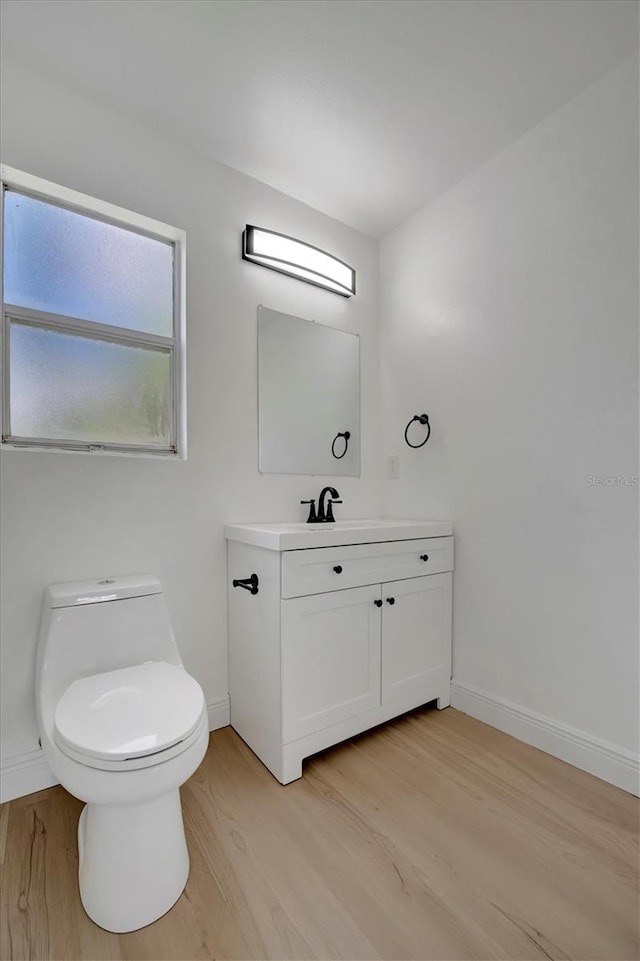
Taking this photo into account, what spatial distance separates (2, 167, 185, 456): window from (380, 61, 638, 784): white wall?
1219mm

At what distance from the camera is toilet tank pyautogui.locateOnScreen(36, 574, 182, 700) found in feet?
4.29

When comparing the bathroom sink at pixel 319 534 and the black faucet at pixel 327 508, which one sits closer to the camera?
the bathroom sink at pixel 319 534

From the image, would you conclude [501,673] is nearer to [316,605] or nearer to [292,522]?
[316,605]

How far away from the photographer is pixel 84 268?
165cm

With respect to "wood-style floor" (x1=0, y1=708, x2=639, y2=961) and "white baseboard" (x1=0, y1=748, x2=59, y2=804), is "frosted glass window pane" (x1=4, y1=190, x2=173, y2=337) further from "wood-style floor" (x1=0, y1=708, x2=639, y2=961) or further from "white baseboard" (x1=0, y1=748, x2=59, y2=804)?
"wood-style floor" (x1=0, y1=708, x2=639, y2=961)

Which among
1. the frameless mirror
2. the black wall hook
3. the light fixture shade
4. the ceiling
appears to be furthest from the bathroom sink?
the ceiling

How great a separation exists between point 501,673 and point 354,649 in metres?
0.67

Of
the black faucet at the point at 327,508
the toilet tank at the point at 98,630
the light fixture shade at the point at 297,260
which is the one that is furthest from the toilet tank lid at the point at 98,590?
the light fixture shade at the point at 297,260

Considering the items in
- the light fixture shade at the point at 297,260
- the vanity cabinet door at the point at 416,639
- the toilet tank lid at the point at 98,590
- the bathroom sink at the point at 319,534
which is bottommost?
the vanity cabinet door at the point at 416,639

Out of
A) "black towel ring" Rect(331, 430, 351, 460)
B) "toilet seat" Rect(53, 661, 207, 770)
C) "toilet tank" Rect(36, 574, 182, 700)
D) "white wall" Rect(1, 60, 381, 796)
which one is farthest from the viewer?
"black towel ring" Rect(331, 430, 351, 460)

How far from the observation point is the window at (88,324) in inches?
59.7

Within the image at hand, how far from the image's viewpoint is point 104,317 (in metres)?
1.68

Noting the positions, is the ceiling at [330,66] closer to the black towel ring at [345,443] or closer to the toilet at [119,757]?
the black towel ring at [345,443]

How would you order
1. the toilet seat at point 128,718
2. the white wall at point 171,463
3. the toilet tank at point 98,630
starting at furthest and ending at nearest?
1. the white wall at point 171,463
2. the toilet tank at point 98,630
3. the toilet seat at point 128,718
